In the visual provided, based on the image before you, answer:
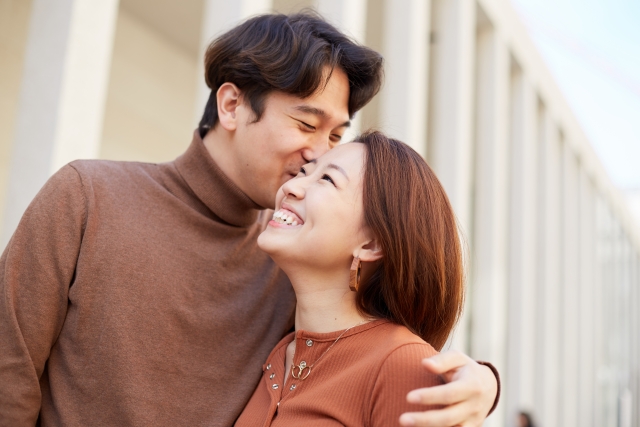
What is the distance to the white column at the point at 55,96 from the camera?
8.32ft

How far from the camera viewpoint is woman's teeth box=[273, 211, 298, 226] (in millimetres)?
1878

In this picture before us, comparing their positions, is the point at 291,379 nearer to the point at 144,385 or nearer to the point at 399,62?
the point at 144,385

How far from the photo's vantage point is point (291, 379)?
5.91ft

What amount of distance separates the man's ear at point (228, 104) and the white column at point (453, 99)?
392 centimetres

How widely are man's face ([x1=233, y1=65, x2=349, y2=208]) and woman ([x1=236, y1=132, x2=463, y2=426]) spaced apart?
1.02ft

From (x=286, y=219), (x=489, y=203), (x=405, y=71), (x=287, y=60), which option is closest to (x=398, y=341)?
(x=286, y=219)

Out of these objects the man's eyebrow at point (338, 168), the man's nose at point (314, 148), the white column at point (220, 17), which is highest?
the white column at point (220, 17)

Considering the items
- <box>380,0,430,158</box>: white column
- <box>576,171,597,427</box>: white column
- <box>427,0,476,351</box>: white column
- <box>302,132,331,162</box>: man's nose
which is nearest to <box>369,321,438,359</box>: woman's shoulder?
<box>302,132,331,162</box>: man's nose

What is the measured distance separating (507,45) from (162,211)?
700 centimetres

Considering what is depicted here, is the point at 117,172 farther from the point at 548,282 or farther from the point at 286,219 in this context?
the point at 548,282

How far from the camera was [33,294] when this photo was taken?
67.7 inches

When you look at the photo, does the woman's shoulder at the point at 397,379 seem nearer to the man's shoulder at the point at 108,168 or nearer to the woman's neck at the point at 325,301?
the woman's neck at the point at 325,301

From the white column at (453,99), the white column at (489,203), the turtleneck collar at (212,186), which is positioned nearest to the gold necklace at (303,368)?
the turtleneck collar at (212,186)

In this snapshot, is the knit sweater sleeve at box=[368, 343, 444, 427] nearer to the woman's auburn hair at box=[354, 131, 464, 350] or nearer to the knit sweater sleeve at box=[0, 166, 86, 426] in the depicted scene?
the woman's auburn hair at box=[354, 131, 464, 350]
